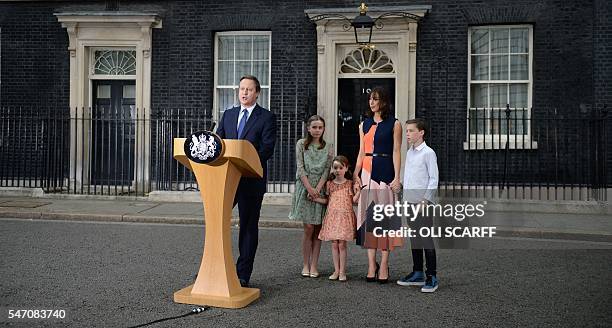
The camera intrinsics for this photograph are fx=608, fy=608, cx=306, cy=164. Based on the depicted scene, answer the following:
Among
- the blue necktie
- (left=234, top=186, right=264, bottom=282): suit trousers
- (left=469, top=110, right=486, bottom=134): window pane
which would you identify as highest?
(left=469, top=110, right=486, bottom=134): window pane

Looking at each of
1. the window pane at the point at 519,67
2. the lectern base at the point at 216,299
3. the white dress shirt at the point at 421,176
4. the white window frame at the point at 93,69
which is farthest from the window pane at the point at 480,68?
the lectern base at the point at 216,299

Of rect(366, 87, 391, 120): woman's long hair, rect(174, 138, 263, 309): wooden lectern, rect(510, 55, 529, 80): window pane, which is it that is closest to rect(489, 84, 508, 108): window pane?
rect(510, 55, 529, 80): window pane

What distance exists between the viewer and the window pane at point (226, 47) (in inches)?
554

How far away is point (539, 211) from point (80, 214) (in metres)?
8.56

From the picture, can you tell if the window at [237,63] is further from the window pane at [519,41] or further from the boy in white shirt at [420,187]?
the boy in white shirt at [420,187]

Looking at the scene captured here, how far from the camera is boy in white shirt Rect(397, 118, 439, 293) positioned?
5.63 m

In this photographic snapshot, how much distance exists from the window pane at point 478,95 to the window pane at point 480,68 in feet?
0.63

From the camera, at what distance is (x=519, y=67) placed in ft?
42.7

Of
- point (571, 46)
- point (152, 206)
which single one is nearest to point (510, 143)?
point (571, 46)

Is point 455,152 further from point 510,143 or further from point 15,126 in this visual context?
point 15,126

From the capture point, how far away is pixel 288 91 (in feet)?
44.5

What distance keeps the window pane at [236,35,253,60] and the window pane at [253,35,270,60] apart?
0.12 metres

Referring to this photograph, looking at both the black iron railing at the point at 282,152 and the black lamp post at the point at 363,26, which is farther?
the black lamp post at the point at 363,26

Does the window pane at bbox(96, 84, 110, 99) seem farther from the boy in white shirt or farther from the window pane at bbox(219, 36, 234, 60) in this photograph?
the boy in white shirt
